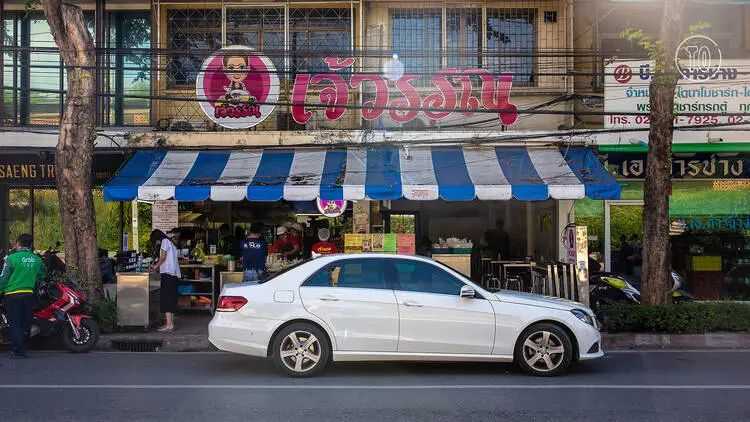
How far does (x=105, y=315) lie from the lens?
12539mm

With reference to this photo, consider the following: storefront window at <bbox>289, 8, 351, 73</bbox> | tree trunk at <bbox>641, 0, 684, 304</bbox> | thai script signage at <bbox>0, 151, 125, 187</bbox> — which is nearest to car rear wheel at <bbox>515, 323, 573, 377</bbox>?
tree trunk at <bbox>641, 0, 684, 304</bbox>

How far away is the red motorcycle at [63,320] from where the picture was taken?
11133mm

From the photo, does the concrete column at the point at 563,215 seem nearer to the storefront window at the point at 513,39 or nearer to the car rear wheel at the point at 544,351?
the storefront window at the point at 513,39

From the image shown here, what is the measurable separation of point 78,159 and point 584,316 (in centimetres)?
857

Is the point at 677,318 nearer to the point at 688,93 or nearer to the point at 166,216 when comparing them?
the point at 688,93

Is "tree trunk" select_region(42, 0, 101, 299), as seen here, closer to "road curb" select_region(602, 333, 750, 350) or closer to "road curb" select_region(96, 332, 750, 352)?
"road curb" select_region(96, 332, 750, 352)

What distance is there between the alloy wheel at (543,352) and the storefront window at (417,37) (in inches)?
318

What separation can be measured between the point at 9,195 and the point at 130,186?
440cm

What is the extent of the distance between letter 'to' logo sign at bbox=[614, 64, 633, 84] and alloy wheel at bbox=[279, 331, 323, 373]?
917 cm

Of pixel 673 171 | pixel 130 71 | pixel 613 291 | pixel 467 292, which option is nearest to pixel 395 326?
pixel 467 292

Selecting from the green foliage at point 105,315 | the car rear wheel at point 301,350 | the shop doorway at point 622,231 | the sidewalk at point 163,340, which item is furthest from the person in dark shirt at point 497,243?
the car rear wheel at point 301,350

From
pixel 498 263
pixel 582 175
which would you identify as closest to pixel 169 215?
pixel 498 263

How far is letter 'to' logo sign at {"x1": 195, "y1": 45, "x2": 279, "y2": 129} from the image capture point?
15320mm

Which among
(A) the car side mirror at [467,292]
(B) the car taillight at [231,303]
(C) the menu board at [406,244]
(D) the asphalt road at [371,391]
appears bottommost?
(D) the asphalt road at [371,391]
